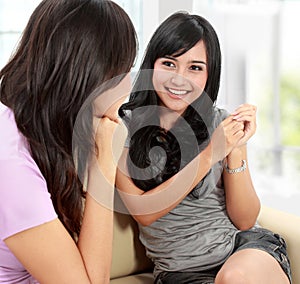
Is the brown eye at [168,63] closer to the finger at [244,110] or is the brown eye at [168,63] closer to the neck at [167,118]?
the neck at [167,118]

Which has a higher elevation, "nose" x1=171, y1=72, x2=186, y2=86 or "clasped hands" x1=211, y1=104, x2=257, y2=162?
"nose" x1=171, y1=72, x2=186, y2=86

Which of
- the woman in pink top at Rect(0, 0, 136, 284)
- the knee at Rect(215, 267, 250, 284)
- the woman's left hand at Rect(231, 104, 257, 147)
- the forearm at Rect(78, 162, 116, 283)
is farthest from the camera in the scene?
the woman's left hand at Rect(231, 104, 257, 147)

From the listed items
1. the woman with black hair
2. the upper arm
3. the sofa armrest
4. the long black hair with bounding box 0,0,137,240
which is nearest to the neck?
the woman with black hair

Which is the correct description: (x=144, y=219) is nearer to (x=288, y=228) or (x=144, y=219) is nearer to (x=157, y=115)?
(x=157, y=115)

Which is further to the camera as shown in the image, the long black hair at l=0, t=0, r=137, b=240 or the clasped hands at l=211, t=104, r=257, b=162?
the clasped hands at l=211, t=104, r=257, b=162

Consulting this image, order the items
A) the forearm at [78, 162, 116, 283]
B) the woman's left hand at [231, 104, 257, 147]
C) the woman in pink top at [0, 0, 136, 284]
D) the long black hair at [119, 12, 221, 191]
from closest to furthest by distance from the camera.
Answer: the woman in pink top at [0, 0, 136, 284] → the forearm at [78, 162, 116, 283] → the woman's left hand at [231, 104, 257, 147] → the long black hair at [119, 12, 221, 191]

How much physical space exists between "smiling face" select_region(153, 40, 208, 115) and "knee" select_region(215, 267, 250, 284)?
509 millimetres

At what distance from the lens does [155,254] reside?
1.75m

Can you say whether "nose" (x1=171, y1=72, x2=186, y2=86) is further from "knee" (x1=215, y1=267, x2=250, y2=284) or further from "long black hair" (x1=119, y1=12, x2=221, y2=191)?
"knee" (x1=215, y1=267, x2=250, y2=284)

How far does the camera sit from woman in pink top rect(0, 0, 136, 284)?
Answer: 1144mm

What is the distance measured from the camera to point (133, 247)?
1.86m

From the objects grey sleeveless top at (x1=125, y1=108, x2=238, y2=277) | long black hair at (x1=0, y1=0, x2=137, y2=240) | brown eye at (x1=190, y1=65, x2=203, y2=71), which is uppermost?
long black hair at (x1=0, y1=0, x2=137, y2=240)

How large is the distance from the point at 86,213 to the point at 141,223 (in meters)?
0.48

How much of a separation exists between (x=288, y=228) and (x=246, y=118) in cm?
41
